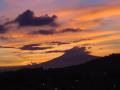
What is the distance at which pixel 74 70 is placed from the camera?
189m

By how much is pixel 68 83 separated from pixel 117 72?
68.2 feet

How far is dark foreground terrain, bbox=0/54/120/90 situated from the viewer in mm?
161387

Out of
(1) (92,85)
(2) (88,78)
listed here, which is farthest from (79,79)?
(1) (92,85)

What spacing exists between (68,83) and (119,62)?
2463 cm

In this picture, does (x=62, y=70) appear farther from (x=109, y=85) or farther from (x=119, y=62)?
(x=109, y=85)

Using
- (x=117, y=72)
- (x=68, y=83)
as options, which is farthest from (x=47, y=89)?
(x=117, y=72)

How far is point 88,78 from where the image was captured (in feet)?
571

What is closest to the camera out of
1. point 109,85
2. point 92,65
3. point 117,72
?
point 109,85

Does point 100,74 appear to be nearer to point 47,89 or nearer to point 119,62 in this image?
point 119,62

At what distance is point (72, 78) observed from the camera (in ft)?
598

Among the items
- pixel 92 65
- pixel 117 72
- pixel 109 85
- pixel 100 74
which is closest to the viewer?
pixel 109 85

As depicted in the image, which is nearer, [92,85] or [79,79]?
[92,85]

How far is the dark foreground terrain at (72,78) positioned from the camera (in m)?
161

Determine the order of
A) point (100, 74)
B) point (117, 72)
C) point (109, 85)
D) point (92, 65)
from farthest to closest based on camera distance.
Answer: point (92, 65) < point (100, 74) < point (117, 72) < point (109, 85)
